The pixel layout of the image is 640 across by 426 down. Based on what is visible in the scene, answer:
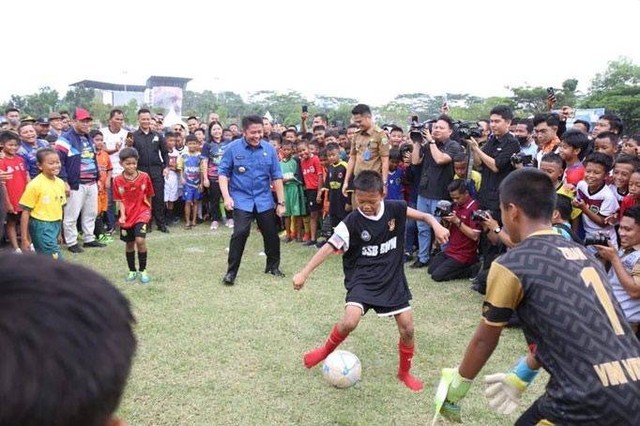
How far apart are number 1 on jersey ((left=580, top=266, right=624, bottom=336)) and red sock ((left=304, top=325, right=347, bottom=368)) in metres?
2.09

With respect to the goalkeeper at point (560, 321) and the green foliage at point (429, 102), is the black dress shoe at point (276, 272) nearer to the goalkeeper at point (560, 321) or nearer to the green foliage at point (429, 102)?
the goalkeeper at point (560, 321)

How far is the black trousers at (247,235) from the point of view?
20.6 feet

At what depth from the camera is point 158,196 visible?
9.41m

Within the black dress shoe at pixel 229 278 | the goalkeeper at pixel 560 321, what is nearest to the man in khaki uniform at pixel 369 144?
the black dress shoe at pixel 229 278

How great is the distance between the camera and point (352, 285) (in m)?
3.92

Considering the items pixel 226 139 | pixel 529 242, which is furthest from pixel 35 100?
pixel 529 242

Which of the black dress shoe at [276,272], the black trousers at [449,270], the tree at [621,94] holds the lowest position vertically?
the black dress shoe at [276,272]

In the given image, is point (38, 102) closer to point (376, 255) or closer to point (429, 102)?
point (429, 102)

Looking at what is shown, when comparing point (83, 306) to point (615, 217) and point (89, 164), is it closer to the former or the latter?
point (615, 217)

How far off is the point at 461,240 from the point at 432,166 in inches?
41.5

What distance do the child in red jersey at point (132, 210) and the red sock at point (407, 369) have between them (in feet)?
11.4

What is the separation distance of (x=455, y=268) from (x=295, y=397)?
342 centimetres

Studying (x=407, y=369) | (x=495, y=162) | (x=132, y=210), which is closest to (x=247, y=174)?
(x=132, y=210)

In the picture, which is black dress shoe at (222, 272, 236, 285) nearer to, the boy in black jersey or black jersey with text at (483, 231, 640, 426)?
the boy in black jersey
